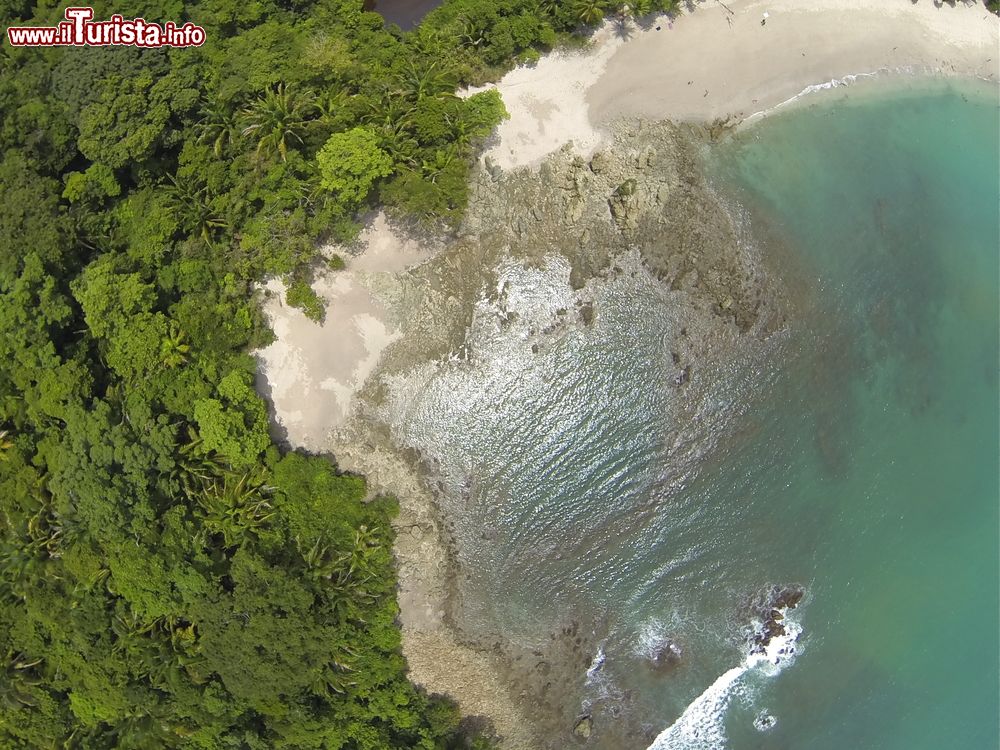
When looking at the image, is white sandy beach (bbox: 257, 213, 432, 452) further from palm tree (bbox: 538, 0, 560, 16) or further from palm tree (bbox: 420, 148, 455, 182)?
palm tree (bbox: 538, 0, 560, 16)

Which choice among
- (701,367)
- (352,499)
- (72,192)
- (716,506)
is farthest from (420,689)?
(72,192)

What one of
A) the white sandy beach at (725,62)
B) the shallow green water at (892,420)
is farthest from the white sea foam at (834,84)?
the shallow green water at (892,420)

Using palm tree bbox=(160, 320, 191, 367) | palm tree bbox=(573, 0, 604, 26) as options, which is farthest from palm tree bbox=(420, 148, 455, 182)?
palm tree bbox=(160, 320, 191, 367)

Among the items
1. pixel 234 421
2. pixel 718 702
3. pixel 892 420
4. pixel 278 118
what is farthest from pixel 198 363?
pixel 892 420

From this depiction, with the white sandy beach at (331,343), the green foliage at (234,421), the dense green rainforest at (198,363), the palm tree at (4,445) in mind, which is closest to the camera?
the dense green rainforest at (198,363)

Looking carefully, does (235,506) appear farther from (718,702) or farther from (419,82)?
(718,702)

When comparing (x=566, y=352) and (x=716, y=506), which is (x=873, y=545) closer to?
(x=716, y=506)

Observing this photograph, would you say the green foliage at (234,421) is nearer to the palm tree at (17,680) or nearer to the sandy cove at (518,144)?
the sandy cove at (518,144)
